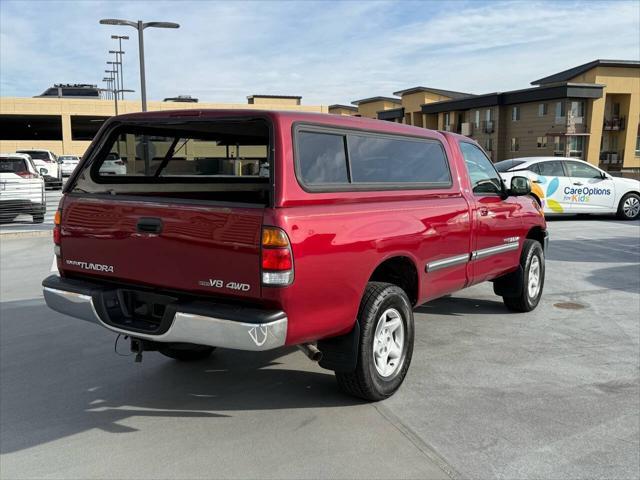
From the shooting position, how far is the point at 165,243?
365 cm

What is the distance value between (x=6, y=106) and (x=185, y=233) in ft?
223

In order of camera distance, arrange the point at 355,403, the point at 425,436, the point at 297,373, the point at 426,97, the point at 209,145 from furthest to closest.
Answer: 1. the point at 426,97
2. the point at 209,145
3. the point at 297,373
4. the point at 355,403
5. the point at 425,436

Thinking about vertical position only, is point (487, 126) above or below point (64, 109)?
below

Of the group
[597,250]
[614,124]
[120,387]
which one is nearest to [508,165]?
[597,250]

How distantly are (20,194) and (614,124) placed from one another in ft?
152

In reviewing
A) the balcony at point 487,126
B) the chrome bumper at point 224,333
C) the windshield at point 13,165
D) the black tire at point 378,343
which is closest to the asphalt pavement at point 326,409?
the black tire at point 378,343

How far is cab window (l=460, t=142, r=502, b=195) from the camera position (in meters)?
5.75

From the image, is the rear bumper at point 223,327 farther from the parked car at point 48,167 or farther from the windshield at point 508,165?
the parked car at point 48,167

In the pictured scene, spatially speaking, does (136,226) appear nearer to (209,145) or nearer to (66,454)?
(66,454)

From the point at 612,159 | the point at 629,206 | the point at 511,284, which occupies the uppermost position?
the point at 612,159

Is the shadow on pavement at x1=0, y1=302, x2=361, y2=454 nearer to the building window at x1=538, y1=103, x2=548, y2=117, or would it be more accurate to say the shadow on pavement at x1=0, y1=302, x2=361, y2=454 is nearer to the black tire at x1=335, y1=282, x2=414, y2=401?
the black tire at x1=335, y1=282, x2=414, y2=401

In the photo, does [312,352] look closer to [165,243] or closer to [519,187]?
[165,243]

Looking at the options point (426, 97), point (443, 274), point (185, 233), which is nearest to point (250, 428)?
point (185, 233)

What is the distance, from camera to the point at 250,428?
12.6 ft
